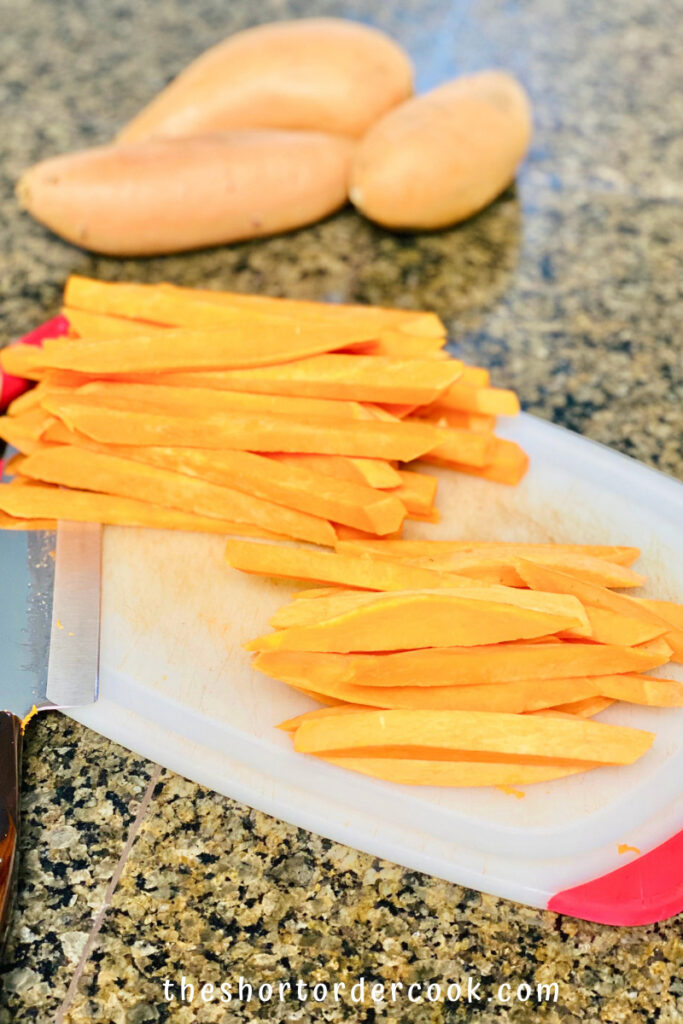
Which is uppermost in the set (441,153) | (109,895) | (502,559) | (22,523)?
(441,153)

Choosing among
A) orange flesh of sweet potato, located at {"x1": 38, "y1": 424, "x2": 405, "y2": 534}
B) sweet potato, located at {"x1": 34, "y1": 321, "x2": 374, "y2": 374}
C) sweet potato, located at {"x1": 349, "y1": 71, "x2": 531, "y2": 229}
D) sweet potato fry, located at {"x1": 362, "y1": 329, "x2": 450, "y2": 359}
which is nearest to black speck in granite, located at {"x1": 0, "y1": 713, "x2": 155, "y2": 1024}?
orange flesh of sweet potato, located at {"x1": 38, "y1": 424, "x2": 405, "y2": 534}

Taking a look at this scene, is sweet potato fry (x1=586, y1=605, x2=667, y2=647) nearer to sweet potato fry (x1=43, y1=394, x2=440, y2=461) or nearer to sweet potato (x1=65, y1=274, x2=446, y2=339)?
sweet potato fry (x1=43, y1=394, x2=440, y2=461)

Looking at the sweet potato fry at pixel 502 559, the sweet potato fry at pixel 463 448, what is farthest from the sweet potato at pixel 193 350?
the sweet potato fry at pixel 502 559

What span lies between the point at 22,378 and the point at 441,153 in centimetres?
105

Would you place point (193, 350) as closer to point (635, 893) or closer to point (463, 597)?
point (463, 597)

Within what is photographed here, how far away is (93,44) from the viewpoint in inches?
114

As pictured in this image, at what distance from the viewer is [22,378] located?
5.58 feet

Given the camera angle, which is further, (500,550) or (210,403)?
(210,403)

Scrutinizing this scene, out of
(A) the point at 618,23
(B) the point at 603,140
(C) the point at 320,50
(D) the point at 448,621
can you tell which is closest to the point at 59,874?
(D) the point at 448,621

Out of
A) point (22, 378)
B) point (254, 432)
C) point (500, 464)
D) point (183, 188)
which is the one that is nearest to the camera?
point (254, 432)

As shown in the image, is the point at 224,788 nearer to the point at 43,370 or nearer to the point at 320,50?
the point at 43,370

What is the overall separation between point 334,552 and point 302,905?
52cm

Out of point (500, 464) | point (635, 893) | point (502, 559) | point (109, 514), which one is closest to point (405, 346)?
point (500, 464)

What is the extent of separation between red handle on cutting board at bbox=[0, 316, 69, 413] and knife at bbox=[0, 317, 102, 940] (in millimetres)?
349
